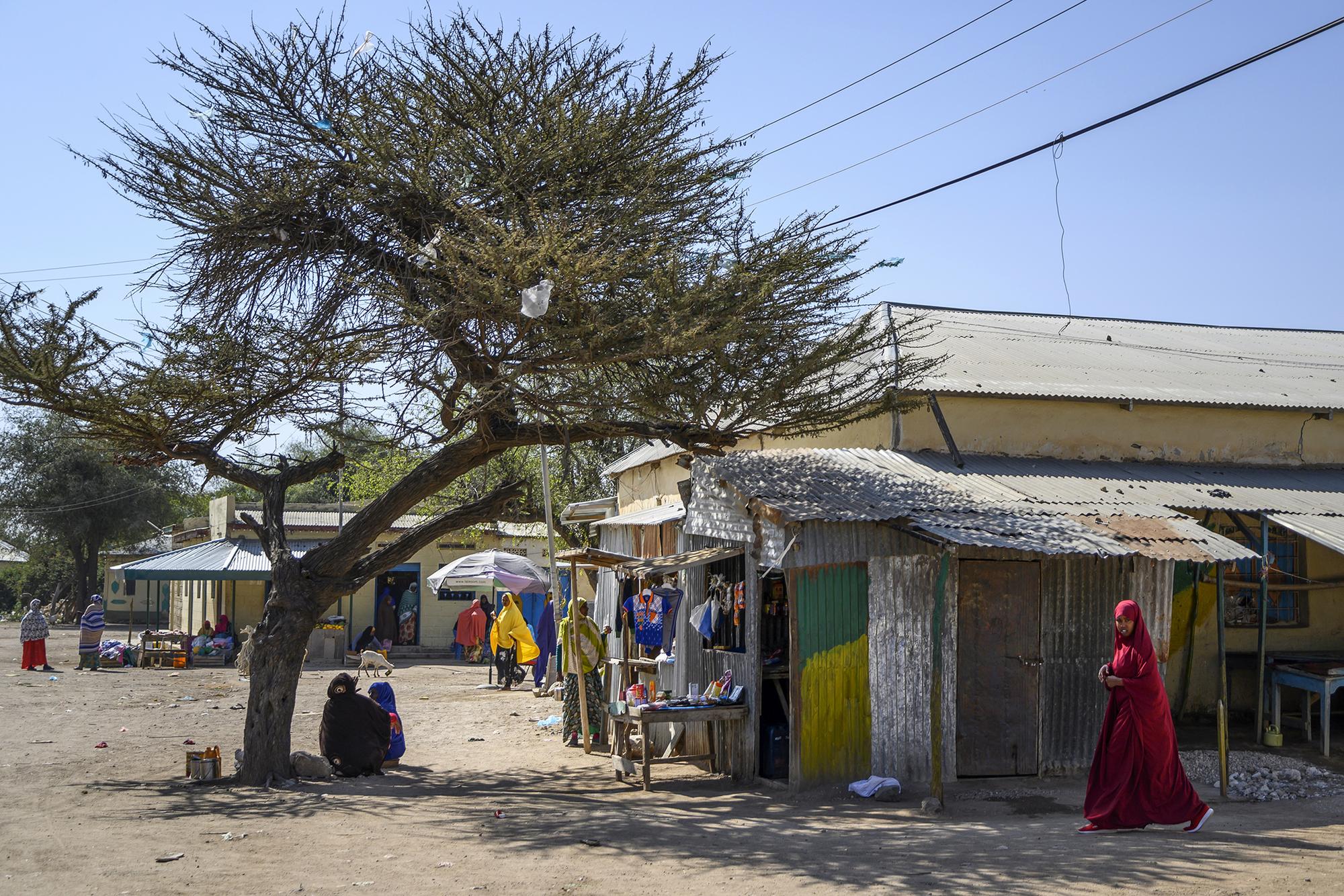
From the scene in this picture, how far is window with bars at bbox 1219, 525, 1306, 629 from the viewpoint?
13086 mm

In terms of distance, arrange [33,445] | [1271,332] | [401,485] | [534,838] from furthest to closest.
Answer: [33,445] → [1271,332] → [401,485] → [534,838]

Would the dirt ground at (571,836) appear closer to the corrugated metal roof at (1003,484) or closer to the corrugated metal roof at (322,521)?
the corrugated metal roof at (1003,484)

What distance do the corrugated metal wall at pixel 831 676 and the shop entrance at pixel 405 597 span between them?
21598 mm

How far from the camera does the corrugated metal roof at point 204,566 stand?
24.8 metres

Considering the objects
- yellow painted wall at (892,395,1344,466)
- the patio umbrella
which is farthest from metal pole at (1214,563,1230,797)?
the patio umbrella

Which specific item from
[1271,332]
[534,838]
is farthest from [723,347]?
[1271,332]

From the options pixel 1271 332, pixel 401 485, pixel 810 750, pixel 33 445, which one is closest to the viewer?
pixel 810 750

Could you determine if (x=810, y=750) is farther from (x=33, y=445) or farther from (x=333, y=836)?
(x=33, y=445)

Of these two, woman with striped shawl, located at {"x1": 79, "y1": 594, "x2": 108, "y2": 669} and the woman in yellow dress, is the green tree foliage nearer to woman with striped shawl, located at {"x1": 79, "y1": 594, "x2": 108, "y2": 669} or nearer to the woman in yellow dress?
woman with striped shawl, located at {"x1": 79, "y1": 594, "x2": 108, "y2": 669}

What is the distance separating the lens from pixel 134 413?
10430 mm

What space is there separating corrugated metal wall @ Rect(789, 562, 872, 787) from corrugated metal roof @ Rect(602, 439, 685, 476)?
5270 millimetres

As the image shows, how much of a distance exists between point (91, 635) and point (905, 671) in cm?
1981

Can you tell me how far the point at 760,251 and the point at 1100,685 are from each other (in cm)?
538

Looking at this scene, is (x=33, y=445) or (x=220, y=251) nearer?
(x=220, y=251)
